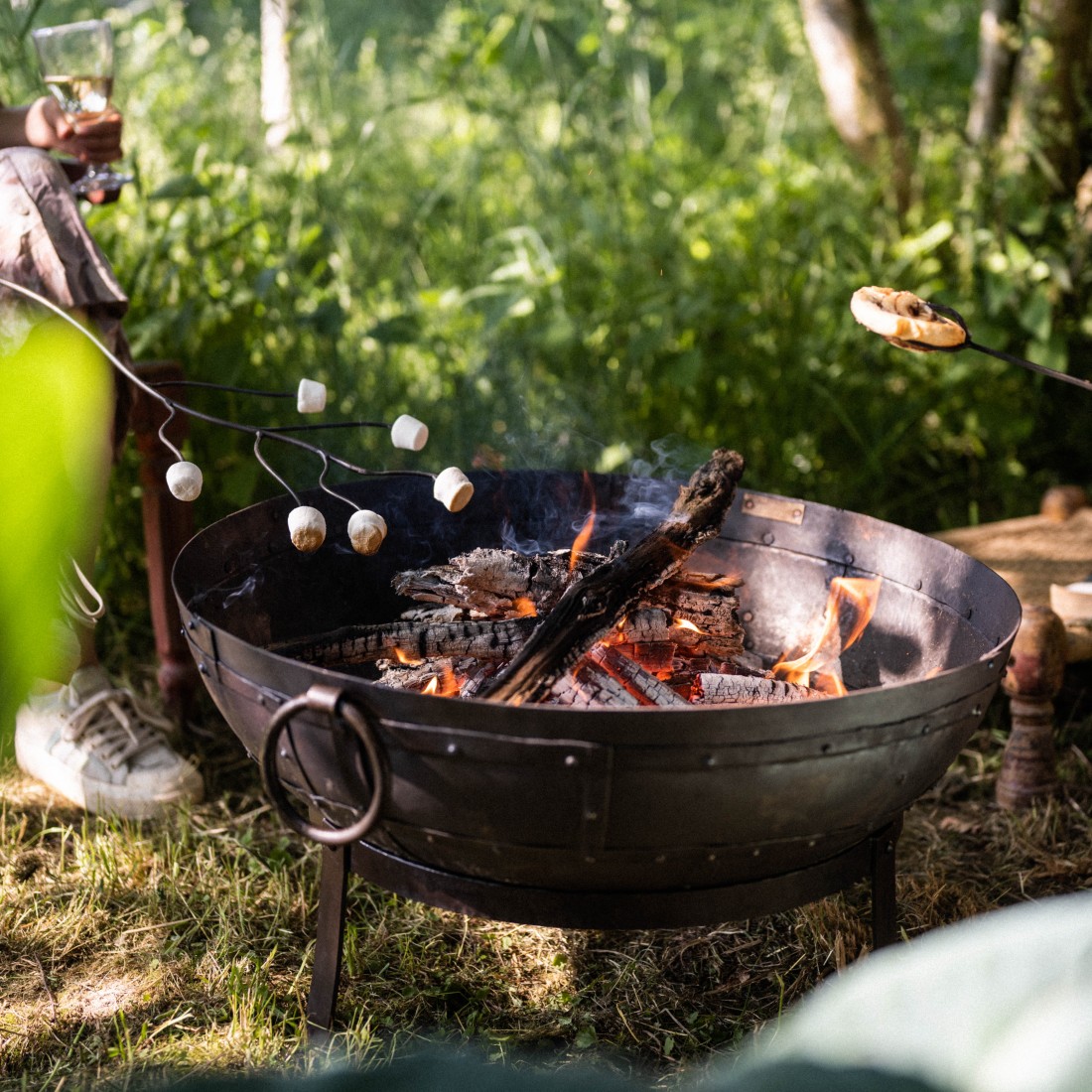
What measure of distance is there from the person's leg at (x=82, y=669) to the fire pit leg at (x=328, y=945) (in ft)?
2.47

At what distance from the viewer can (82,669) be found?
2.46 metres

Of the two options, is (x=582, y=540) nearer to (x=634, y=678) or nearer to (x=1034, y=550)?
(x=634, y=678)

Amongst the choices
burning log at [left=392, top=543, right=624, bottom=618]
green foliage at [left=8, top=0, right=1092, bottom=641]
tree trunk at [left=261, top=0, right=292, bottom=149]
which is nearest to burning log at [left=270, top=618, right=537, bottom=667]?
burning log at [left=392, top=543, right=624, bottom=618]

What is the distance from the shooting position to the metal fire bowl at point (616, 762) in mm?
1366

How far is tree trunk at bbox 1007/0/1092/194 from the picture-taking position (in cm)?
344

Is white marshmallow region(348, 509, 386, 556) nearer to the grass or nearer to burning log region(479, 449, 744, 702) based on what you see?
burning log region(479, 449, 744, 702)

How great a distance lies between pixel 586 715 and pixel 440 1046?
781 mm

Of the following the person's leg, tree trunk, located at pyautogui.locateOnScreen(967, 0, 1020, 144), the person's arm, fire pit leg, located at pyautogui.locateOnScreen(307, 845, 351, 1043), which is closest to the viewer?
fire pit leg, located at pyautogui.locateOnScreen(307, 845, 351, 1043)

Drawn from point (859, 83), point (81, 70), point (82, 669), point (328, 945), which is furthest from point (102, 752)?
point (859, 83)

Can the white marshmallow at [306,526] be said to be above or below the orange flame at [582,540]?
above

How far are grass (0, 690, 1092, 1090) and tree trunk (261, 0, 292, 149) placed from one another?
192cm

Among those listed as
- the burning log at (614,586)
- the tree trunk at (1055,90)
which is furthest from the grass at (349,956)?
the tree trunk at (1055,90)

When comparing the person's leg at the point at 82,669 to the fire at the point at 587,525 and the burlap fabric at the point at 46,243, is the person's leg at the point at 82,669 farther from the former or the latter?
the fire at the point at 587,525

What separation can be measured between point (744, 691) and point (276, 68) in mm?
3215
